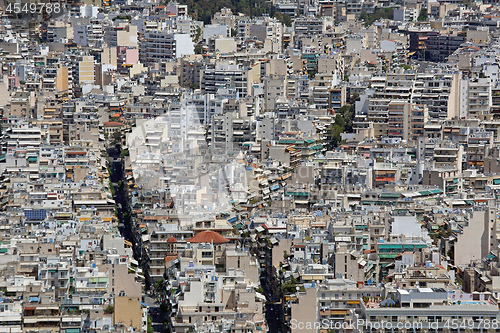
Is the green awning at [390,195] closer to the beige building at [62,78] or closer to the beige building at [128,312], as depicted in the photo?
the beige building at [128,312]

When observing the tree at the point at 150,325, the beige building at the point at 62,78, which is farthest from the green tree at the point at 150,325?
the beige building at the point at 62,78

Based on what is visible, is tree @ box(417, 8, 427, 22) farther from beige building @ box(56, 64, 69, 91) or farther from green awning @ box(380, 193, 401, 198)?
green awning @ box(380, 193, 401, 198)

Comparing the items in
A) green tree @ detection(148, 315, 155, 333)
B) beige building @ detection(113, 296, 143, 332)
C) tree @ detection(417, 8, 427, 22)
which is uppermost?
tree @ detection(417, 8, 427, 22)

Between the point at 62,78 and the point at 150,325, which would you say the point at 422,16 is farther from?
the point at 150,325

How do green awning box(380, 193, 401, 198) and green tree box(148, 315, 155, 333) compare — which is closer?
green tree box(148, 315, 155, 333)

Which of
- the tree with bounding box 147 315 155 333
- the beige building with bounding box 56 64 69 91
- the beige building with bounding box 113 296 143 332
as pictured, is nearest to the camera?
the beige building with bounding box 113 296 143 332

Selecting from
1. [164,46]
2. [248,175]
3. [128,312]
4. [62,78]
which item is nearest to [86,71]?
[62,78]

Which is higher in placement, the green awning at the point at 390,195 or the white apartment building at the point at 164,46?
the white apartment building at the point at 164,46

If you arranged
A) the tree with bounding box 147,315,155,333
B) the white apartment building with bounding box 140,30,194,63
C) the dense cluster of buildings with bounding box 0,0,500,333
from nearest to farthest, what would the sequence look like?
the dense cluster of buildings with bounding box 0,0,500,333, the tree with bounding box 147,315,155,333, the white apartment building with bounding box 140,30,194,63

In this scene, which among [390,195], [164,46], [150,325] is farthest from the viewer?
[164,46]

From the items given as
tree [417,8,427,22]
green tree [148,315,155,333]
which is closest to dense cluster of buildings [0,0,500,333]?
green tree [148,315,155,333]
